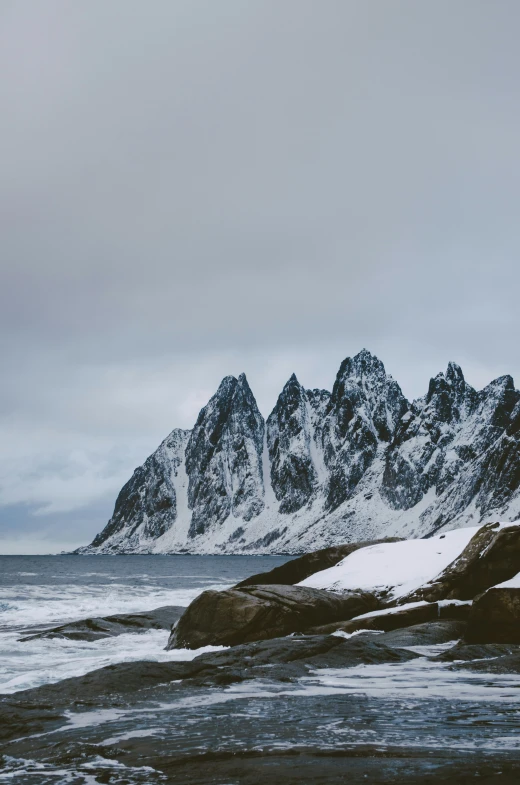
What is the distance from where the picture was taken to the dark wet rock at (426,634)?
19.8 m

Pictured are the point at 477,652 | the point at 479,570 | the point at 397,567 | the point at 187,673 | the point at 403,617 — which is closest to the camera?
the point at 187,673

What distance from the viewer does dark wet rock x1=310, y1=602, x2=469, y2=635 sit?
2295 cm

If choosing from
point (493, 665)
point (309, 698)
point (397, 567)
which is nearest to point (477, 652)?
point (493, 665)

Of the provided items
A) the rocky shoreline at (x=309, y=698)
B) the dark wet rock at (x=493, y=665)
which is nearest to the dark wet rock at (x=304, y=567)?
the rocky shoreline at (x=309, y=698)

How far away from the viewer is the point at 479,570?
79.5ft

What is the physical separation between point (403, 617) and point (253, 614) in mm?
5091

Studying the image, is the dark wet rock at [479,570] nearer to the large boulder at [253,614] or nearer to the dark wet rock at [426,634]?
the dark wet rock at [426,634]

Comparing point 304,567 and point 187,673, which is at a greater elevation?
point 304,567

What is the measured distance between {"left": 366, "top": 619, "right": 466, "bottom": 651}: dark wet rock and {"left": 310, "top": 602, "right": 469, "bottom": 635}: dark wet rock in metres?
0.93

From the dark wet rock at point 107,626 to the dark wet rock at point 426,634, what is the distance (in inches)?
446

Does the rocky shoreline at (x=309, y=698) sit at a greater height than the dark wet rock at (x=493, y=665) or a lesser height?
greater

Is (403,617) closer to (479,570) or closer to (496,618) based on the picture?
(479,570)

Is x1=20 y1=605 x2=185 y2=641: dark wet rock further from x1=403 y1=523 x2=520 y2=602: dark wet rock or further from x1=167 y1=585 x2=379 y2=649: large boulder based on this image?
x1=403 y1=523 x2=520 y2=602: dark wet rock

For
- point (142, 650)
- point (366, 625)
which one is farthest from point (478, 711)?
point (142, 650)
